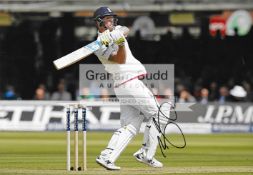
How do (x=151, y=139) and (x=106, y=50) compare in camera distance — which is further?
(x=151, y=139)

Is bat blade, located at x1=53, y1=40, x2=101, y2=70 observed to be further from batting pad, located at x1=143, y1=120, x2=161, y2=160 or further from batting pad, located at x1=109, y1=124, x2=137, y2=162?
batting pad, located at x1=143, y1=120, x2=161, y2=160

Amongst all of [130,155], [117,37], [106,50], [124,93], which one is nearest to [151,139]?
[124,93]

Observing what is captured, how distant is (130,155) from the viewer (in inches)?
529

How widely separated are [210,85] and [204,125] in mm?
2112

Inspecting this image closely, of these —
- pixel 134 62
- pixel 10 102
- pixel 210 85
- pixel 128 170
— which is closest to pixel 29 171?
pixel 128 170

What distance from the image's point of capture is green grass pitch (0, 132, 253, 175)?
9773mm

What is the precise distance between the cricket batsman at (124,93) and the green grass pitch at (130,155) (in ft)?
0.71

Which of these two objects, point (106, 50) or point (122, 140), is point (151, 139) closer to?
point (122, 140)

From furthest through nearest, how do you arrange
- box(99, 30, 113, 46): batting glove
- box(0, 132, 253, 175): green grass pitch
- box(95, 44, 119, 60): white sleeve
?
box(0, 132, 253, 175): green grass pitch < box(95, 44, 119, 60): white sleeve < box(99, 30, 113, 46): batting glove

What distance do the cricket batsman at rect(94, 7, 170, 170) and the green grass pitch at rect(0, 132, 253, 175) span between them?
8.5 inches

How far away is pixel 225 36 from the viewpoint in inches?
876

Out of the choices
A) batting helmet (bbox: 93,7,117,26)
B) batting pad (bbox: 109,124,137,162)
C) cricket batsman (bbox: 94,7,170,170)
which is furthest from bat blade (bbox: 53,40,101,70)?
batting pad (bbox: 109,124,137,162)

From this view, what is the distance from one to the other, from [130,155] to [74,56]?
458 cm

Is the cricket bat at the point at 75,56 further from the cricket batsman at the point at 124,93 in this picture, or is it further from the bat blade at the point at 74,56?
the cricket batsman at the point at 124,93
